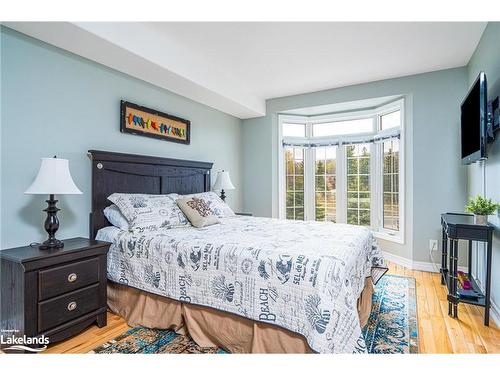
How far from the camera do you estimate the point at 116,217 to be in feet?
8.25

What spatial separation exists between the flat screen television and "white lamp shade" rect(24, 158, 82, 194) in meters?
3.14

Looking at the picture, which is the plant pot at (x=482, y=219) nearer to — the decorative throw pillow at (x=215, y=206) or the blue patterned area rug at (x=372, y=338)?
the blue patterned area rug at (x=372, y=338)

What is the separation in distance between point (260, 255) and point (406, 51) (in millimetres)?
2720

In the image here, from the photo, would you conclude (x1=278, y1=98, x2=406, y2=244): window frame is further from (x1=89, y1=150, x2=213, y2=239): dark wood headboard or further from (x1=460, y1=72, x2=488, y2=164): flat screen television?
(x1=89, y1=150, x2=213, y2=239): dark wood headboard

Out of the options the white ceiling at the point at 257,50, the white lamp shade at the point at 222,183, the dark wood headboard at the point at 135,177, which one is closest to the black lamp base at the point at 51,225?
the dark wood headboard at the point at 135,177

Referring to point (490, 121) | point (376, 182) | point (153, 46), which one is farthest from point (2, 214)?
point (376, 182)

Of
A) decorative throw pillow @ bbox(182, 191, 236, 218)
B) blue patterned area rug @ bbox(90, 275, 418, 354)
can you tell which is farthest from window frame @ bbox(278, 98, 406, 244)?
blue patterned area rug @ bbox(90, 275, 418, 354)

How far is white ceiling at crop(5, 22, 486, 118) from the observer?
7.60 feet

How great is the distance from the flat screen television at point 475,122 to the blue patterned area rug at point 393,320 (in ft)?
4.59

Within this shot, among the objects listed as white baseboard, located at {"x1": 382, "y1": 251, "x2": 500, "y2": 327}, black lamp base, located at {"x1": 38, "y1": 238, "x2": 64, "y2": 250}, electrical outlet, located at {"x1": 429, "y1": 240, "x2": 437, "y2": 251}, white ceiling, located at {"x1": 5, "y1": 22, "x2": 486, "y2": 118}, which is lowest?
white baseboard, located at {"x1": 382, "y1": 251, "x2": 500, "y2": 327}

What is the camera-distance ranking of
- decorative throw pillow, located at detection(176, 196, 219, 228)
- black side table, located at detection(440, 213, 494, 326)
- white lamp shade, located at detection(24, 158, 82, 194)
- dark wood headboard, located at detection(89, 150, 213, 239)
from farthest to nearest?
decorative throw pillow, located at detection(176, 196, 219, 228), dark wood headboard, located at detection(89, 150, 213, 239), black side table, located at detection(440, 213, 494, 326), white lamp shade, located at detection(24, 158, 82, 194)

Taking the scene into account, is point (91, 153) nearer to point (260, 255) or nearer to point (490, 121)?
point (260, 255)

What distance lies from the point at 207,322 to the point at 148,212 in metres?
1.14

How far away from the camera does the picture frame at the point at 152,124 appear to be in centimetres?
284
